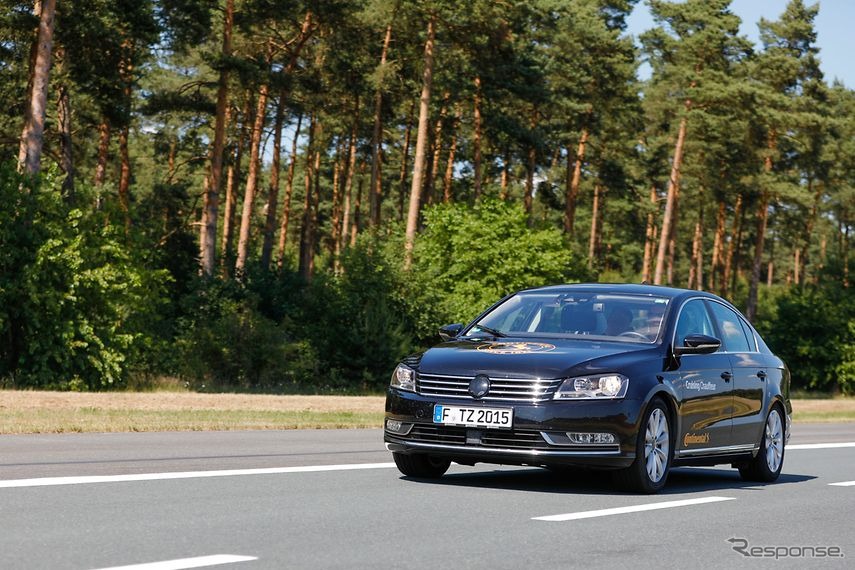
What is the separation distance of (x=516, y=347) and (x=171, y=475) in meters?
2.96

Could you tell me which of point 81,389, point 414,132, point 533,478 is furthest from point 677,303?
point 414,132

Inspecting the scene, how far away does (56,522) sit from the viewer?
8.17 m

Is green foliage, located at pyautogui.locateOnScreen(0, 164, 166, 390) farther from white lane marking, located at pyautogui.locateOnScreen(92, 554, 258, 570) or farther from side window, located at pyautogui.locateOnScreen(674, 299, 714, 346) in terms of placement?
white lane marking, located at pyautogui.locateOnScreen(92, 554, 258, 570)

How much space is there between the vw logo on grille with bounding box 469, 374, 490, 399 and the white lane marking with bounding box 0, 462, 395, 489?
211cm

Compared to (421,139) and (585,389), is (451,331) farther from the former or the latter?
(421,139)

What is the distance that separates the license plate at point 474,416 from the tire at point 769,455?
12.7 feet

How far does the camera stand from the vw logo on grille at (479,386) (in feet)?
35.6

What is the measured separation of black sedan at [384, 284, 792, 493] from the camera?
10789mm

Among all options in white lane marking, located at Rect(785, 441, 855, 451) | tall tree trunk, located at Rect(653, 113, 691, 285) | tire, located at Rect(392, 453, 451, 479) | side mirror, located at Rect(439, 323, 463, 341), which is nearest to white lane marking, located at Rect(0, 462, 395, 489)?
tire, located at Rect(392, 453, 451, 479)

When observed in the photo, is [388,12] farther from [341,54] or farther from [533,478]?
[533,478]

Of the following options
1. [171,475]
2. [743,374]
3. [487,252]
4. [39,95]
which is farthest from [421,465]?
[487,252]

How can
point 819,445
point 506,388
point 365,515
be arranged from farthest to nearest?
point 819,445
point 506,388
point 365,515

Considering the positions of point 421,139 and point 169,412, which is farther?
point 421,139

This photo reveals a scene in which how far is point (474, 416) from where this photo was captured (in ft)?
35.6
